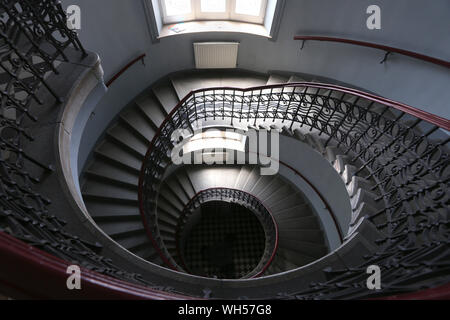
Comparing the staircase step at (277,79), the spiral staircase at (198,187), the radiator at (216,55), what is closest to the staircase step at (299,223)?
the spiral staircase at (198,187)

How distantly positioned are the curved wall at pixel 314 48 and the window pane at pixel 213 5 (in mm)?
717

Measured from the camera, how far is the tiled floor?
835 cm

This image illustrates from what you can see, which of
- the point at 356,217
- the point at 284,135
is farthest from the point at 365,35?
the point at 356,217

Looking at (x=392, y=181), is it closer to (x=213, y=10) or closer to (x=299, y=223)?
(x=299, y=223)

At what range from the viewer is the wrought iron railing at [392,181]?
2.18m

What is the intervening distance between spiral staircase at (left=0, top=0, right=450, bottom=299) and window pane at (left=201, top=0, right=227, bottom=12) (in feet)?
5.31

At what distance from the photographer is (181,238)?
8.31 m

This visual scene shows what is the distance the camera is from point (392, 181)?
3.91m

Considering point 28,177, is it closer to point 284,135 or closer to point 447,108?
point 284,135
